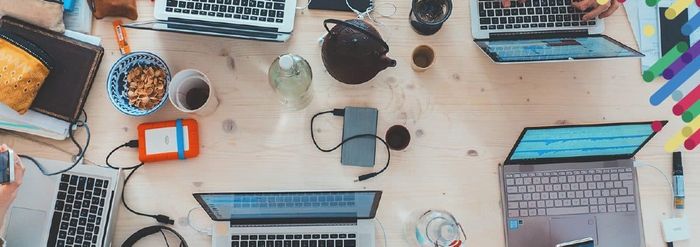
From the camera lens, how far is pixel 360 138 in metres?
1.17

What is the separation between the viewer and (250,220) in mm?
Answer: 1101

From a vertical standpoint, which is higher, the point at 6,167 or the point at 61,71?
the point at 61,71

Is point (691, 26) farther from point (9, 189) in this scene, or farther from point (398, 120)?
point (9, 189)

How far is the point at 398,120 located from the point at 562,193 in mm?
353

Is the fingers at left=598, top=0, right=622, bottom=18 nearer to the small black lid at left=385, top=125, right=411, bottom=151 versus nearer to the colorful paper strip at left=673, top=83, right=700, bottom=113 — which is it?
the colorful paper strip at left=673, top=83, right=700, bottom=113

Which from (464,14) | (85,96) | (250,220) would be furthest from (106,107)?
(464,14)

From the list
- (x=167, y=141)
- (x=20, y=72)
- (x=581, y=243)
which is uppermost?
(x=20, y=72)

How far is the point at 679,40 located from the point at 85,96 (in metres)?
1.22

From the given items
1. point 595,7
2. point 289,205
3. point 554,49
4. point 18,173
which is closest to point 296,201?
point 289,205

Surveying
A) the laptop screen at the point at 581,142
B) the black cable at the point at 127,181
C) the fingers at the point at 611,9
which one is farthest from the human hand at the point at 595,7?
the black cable at the point at 127,181

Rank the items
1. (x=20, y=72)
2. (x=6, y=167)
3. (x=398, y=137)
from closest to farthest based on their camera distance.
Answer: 1. (x=6, y=167)
2. (x=20, y=72)
3. (x=398, y=137)

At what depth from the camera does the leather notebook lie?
1.14 m

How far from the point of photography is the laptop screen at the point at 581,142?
1054 mm

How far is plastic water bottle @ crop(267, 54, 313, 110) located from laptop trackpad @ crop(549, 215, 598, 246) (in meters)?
0.54
